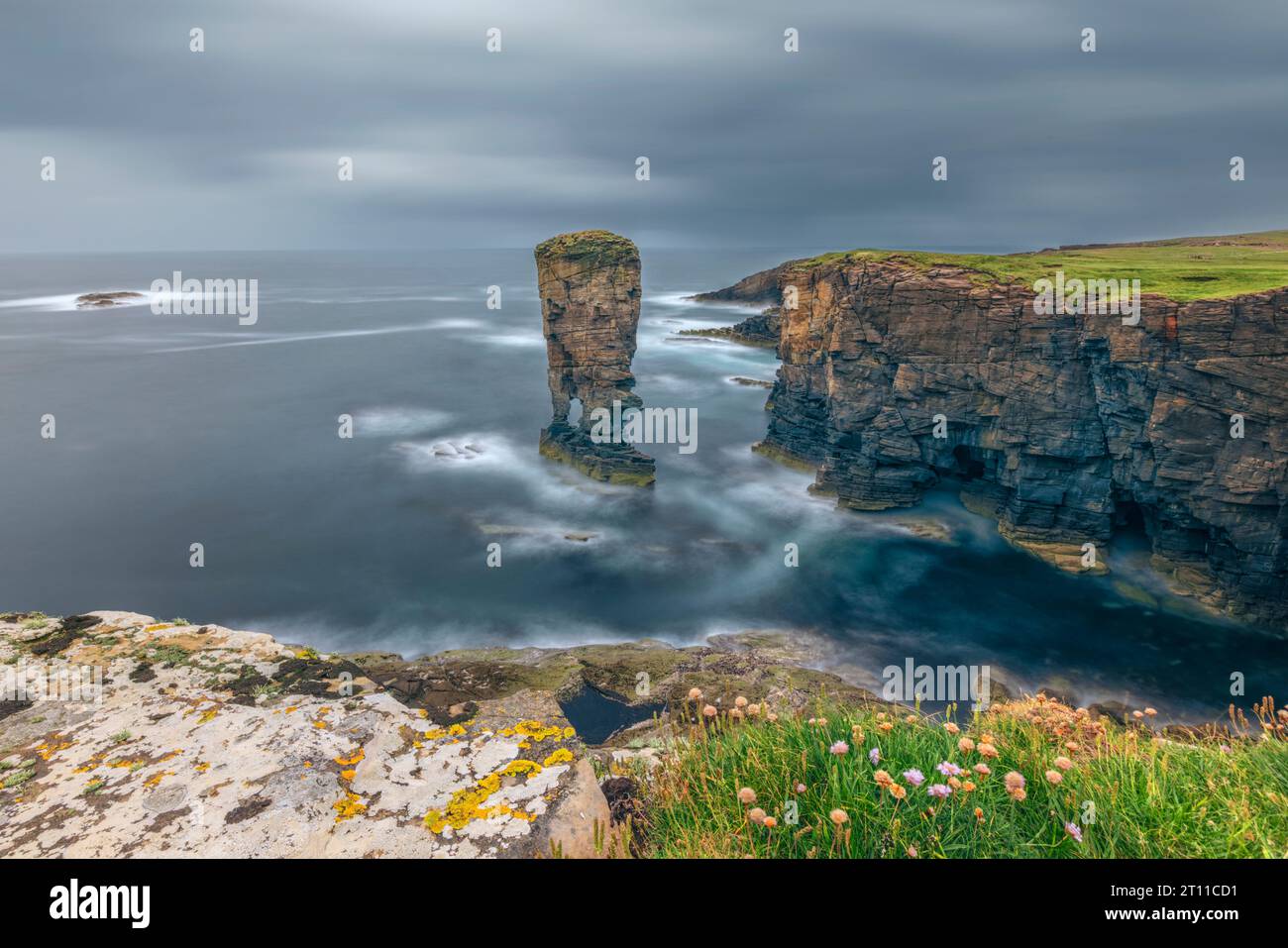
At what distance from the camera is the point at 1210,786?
4883 mm

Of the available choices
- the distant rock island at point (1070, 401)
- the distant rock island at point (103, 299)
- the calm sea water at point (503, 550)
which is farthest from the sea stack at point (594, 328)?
the distant rock island at point (103, 299)

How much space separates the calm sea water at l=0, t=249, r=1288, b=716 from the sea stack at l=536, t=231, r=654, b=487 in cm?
284

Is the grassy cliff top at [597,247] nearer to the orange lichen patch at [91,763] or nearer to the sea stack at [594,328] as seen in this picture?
the sea stack at [594,328]

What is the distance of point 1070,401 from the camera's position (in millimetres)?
38094

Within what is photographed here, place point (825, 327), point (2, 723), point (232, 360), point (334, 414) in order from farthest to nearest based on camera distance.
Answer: point (232, 360)
point (334, 414)
point (825, 327)
point (2, 723)

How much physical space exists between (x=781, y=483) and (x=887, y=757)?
49305mm

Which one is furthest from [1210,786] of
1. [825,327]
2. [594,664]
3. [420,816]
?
[825,327]

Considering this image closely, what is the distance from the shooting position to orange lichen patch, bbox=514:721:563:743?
25.3 ft

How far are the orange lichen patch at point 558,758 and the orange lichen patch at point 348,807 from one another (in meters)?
1.86

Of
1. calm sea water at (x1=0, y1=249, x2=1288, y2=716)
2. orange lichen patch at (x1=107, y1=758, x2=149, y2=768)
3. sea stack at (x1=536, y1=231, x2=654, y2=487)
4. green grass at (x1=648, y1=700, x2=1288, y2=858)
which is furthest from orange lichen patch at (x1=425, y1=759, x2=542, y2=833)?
sea stack at (x1=536, y1=231, x2=654, y2=487)

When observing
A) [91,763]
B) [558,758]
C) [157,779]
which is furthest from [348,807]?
[91,763]

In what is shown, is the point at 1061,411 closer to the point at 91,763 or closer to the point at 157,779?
the point at 157,779
